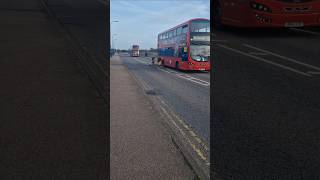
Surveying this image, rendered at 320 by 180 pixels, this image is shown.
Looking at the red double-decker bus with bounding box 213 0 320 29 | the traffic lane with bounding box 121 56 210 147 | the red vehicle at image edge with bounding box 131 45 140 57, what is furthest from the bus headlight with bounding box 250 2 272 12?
the red vehicle at image edge with bounding box 131 45 140 57

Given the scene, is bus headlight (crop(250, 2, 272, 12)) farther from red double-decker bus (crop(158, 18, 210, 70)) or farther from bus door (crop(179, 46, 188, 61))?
bus door (crop(179, 46, 188, 61))

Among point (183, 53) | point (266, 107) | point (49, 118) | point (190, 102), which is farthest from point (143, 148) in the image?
point (183, 53)

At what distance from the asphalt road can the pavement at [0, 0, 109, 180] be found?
2286 millimetres

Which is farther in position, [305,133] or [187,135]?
[187,135]

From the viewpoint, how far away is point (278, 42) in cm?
1661

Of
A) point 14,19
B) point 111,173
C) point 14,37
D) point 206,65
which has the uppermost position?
point 14,19

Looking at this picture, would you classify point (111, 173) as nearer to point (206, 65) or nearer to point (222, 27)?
point (222, 27)

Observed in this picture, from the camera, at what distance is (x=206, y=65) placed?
870 inches

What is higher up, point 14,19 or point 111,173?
point 14,19

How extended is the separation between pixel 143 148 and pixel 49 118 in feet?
9.30

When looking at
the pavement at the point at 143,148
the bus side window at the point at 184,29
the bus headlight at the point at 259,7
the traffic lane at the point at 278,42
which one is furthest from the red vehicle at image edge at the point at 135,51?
the pavement at the point at 143,148

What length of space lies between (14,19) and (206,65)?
1507cm

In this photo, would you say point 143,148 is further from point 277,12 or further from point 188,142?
point 277,12

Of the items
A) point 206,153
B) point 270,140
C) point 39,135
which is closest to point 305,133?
point 270,140
